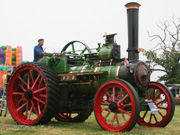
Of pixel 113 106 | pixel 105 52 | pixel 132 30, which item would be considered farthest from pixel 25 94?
pixel 132 30

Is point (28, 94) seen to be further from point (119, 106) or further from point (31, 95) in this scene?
point (119, 106)

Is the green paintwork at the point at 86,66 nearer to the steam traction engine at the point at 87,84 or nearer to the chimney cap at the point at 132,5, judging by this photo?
the steam traction engine at the point at 87,84

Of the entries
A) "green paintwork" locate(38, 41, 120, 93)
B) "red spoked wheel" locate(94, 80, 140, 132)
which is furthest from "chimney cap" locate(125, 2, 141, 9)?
"red spoked wheel" locate(94, 80, 140, 132)

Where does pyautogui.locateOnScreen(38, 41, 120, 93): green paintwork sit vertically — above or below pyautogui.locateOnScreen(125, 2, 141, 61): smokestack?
below

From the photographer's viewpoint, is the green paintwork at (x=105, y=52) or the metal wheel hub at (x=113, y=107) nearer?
the metal wheel hub at (x=113, y=107)

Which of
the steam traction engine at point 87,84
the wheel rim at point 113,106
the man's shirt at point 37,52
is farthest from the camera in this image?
the man's shirt at point 37,52

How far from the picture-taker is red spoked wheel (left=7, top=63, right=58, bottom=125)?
22.6ft

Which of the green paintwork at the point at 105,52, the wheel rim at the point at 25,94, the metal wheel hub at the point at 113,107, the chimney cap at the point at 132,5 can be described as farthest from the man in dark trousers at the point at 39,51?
the metal wheel hub at the point at 113,107

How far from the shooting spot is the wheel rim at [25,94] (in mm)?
7277

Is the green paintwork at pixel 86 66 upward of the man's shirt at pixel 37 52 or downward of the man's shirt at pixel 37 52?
downward

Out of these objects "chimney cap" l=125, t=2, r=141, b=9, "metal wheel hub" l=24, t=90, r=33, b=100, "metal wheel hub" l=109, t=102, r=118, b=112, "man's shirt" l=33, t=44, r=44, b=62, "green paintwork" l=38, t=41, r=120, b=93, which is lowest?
"metal wheel hub" l=109, t=102, r=118, b=112

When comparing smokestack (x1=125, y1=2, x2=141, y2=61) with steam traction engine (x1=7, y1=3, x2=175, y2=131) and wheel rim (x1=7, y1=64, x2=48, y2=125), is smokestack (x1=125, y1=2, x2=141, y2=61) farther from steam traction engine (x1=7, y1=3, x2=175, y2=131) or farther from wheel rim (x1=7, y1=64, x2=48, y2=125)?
wheel rim (x1=7, y1=64, x2=48, y2=125)

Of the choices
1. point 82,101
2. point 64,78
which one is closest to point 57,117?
point 82,101

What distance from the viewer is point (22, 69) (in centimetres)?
759
